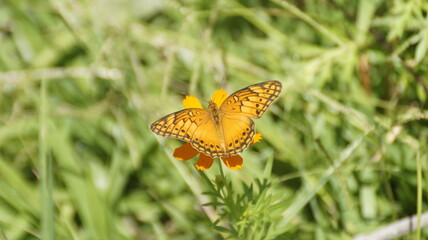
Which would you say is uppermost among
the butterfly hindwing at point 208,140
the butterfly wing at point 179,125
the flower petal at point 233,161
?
the butterfly wing at point 179,125

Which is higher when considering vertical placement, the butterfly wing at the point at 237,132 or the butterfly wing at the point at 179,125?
the butterfly wing at the point at 179,125

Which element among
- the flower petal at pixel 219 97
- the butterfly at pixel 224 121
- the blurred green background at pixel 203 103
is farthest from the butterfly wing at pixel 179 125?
the blurred green background at pixel 203 103

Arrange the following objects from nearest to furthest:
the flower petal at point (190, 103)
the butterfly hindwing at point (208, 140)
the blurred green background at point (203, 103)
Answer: the butterfly hindwing at point (208, 140), the flower petal at point (190, 103), the blurred green background at point (203, 103)

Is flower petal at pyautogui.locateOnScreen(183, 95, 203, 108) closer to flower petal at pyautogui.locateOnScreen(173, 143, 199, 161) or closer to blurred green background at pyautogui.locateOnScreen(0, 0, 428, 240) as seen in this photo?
flower petal at pyautogui.locateOnScreen(173, 143, 199, 161)

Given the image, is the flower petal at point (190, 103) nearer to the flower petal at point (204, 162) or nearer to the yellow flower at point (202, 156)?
the yellow flower at point (202, 156)

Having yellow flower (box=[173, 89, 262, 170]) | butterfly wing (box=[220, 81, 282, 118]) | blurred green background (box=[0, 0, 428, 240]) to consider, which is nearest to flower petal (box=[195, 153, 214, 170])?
yellow flower (box=[173, 89, 262, 170])

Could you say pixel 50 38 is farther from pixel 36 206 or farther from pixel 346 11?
pixel 346 11
